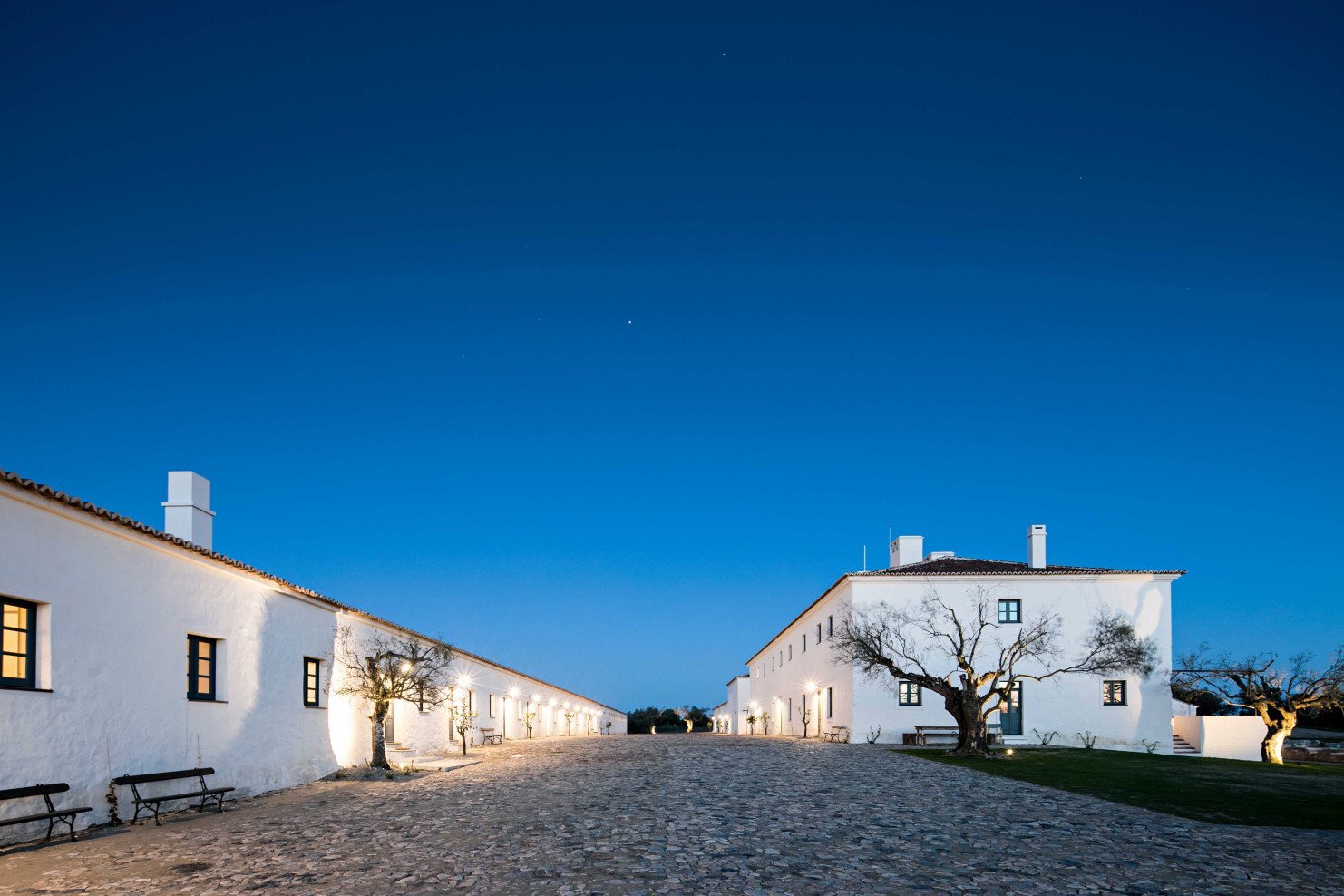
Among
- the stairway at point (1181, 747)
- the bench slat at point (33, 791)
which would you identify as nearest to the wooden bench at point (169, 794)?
the bench slat at point (33, 791)

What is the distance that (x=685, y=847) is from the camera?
31.7 ft

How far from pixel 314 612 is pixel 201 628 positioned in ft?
15.4

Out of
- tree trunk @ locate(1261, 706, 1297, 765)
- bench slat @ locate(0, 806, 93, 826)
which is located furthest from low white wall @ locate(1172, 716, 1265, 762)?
bench slat @ locate(0, 806, 93, 826)

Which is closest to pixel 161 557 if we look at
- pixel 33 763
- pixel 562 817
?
pixel 33 763

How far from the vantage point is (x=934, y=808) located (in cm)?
1292

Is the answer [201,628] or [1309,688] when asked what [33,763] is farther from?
[1309,688]

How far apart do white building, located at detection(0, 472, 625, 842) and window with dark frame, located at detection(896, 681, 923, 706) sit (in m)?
20.2

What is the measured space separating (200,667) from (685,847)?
895cm

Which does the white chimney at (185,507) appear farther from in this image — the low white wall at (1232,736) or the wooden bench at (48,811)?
the low white wall at (1232,736)

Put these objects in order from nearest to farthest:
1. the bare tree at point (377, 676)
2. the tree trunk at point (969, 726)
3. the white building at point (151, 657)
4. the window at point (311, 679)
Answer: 1. the white building at point (151, 657)
2. the window at point (311, 679)
3. the bare tree at point (377, 676)
4. the tree trunk at point (969, 726)

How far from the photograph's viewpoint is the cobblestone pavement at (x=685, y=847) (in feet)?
25.8

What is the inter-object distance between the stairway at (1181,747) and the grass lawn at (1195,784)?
256 inches

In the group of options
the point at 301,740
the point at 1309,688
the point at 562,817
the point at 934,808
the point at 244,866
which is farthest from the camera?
the point at 1309,688

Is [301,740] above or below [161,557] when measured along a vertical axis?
below
